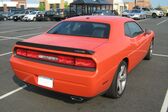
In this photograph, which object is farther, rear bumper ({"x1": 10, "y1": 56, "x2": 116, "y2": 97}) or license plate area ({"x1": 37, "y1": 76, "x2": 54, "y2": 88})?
license plate area ({"x1": 37, "y1": 76, "x2": 54, "y2": 88})

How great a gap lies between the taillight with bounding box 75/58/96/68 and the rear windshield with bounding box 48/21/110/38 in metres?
1.17

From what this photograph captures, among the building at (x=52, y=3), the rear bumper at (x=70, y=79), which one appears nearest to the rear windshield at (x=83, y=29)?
the rear bumper at (x=70, y=79)

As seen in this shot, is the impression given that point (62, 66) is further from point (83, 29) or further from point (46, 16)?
point (46, 16)

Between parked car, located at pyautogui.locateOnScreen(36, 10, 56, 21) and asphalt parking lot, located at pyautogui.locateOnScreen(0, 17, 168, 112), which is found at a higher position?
parked car, located at pyautogui.locateOnScreen(36, 10, 56, 21)

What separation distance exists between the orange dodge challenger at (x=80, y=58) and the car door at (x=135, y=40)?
40 millimetres

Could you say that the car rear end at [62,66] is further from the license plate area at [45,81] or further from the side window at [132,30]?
the side window at [132,30]

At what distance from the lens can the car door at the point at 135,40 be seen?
5996mm

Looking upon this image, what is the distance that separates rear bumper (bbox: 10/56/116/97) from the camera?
4.25m

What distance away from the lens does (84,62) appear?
4.34m

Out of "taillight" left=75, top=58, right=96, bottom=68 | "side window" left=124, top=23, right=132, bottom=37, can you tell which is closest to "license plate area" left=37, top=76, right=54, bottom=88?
"taillight" left=75, top=58, right=96, bottom=68

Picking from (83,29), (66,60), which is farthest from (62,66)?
(83,29)

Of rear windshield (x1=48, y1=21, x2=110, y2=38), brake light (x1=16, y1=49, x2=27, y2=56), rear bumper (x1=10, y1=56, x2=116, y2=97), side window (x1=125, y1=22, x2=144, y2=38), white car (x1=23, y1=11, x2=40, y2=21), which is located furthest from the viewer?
white car (x1=23, y1=11, x2=40, y2=21)

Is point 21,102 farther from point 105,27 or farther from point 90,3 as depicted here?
point 90,3

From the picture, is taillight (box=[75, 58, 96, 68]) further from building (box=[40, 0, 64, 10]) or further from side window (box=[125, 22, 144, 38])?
building (box=[40, 0, 64, 10])
